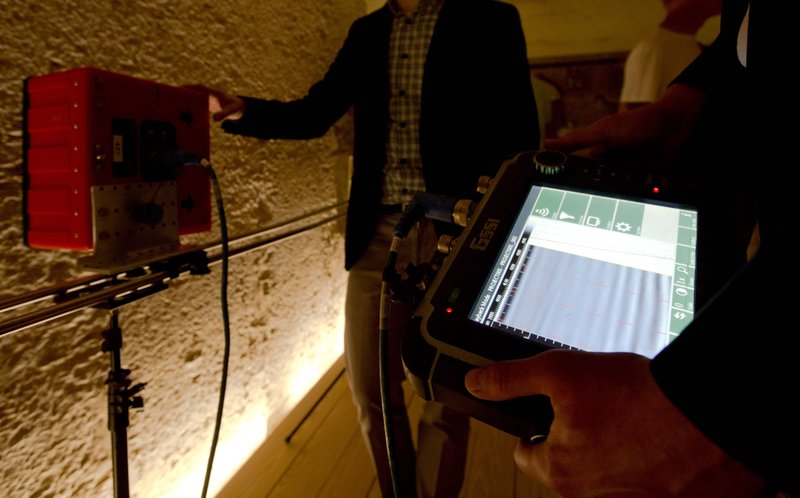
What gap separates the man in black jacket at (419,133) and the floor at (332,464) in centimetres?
35

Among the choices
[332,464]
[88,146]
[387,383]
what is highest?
[88,146]

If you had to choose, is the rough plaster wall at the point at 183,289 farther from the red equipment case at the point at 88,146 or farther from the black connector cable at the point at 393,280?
the black connector cable at the point at 393,280

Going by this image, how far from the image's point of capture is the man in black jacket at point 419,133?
1181mm

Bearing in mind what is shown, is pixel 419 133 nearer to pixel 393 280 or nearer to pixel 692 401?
pixel 393 280

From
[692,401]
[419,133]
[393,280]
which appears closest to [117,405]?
[393,280]

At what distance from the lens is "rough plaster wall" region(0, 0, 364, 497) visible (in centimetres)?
80

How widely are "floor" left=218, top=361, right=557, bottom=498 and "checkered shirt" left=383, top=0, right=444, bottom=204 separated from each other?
3.48 ft

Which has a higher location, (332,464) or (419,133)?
(419,133)

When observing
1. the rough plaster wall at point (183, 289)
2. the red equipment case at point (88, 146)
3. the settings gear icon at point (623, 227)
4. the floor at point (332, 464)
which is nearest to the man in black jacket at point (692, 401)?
the settings gear icon at point (623, 227)

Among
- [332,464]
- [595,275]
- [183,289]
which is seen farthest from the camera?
[332,464]

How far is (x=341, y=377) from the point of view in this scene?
2160mm

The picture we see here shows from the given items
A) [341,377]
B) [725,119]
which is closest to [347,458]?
[341,377]

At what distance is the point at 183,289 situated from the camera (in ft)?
3.95

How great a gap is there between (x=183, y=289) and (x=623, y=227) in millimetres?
1158
